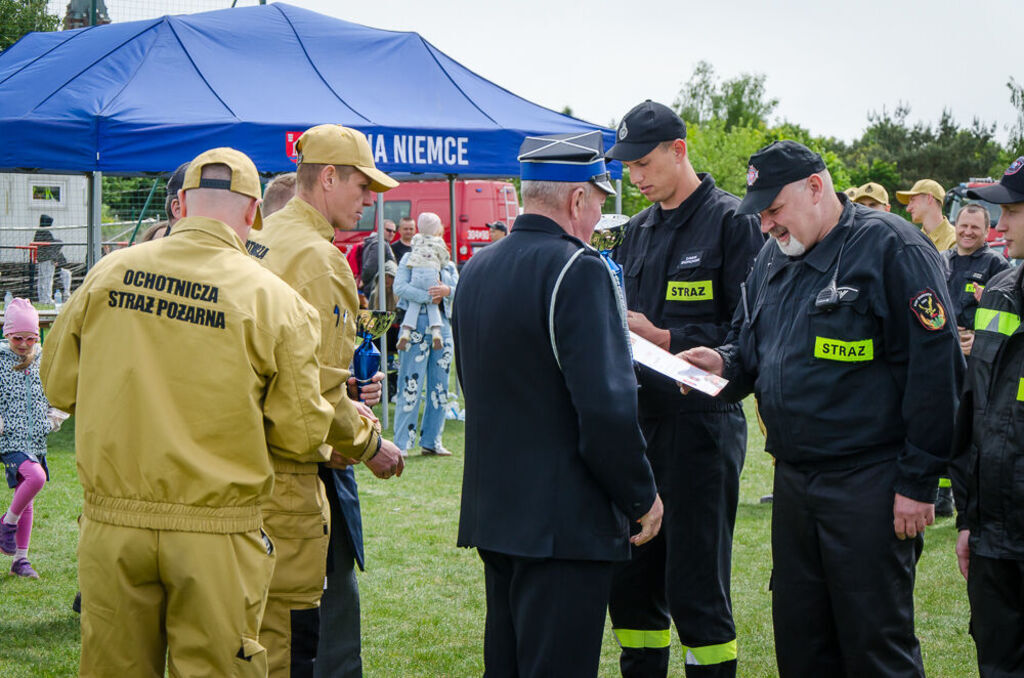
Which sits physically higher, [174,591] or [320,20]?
[320,20]

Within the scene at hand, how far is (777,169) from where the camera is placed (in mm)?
3512

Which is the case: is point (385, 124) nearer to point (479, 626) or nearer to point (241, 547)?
point (479, 626)

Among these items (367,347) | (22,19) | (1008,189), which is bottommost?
(367,347)

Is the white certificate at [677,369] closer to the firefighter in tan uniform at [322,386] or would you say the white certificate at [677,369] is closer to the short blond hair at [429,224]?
the firefighter in tan uniform at [322,386]

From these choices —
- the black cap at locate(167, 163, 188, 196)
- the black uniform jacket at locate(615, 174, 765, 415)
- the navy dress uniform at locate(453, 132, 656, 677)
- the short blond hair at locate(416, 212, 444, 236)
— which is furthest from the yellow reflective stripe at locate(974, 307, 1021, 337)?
the short blond hair at locate(416, 212, 444, 236)

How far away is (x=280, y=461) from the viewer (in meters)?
3.57

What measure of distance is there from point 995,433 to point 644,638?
5.73 ft

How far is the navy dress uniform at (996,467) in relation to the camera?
10.5 feet

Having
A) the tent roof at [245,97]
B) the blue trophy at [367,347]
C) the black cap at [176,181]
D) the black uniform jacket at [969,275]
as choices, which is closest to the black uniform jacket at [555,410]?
the blue trophy at [367,347]

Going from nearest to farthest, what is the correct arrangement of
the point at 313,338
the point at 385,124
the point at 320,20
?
the point at 313,338
the point at 385,124
the point at 320,20

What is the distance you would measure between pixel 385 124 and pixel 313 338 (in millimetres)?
7554

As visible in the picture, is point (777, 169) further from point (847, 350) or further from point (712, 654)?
point (712, 654)

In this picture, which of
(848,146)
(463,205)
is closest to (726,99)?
(848,146)

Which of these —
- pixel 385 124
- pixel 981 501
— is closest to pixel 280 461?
pixel 981 501
